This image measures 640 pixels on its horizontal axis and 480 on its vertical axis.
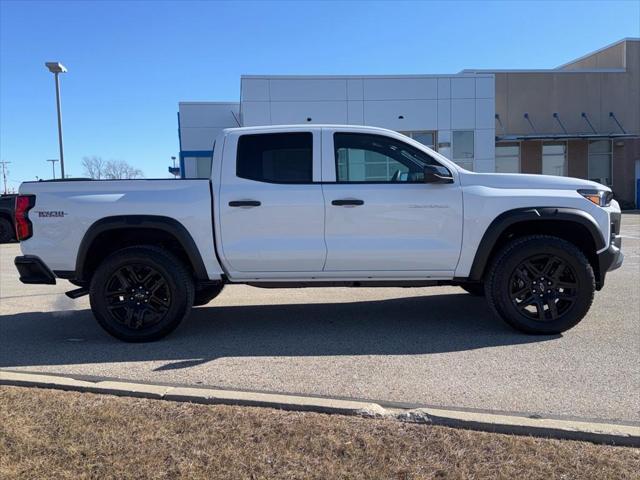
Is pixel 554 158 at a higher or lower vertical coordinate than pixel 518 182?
higher

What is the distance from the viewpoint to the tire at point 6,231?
16641 mm

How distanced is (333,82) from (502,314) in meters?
22.3

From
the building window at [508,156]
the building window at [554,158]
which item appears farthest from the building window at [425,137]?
the building window at [554,158]

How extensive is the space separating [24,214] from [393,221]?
3582mm

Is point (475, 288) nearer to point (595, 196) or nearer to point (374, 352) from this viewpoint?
point (595, 196)

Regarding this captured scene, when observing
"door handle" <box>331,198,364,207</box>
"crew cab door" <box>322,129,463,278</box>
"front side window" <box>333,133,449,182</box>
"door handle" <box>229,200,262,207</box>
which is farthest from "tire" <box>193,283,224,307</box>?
"front side window" <box>333,133,449,182</box>

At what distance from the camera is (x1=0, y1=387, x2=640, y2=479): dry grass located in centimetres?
279

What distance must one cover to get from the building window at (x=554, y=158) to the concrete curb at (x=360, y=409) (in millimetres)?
30906

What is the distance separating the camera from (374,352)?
16.1 feet

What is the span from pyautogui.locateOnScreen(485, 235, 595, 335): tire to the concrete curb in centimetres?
199

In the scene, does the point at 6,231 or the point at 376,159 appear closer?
the point at 376,159

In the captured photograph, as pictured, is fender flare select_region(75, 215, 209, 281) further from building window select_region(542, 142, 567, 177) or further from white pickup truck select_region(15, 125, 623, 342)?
building window select_region(542, 142, 567, 177)

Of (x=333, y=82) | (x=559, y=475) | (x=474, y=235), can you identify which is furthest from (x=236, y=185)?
(x=333, y=82)

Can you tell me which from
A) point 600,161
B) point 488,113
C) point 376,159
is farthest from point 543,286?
point 600,161
